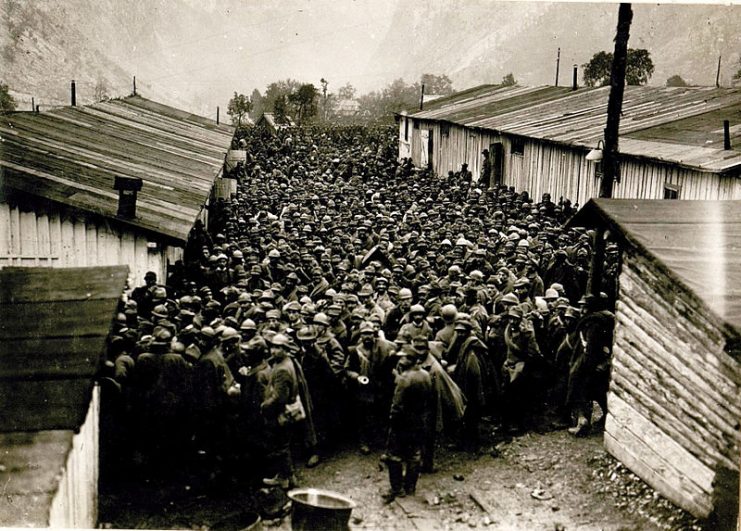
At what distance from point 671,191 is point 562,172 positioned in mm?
5538

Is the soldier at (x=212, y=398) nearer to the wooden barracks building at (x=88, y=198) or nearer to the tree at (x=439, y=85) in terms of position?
the wooden barracks building at (x=88, y=198)

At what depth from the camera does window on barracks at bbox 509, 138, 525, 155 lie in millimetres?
23984

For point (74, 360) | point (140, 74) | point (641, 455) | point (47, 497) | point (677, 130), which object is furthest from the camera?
point (140, 74)

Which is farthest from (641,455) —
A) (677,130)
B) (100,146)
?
(100,146)

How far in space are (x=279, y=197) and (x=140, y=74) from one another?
377 feet

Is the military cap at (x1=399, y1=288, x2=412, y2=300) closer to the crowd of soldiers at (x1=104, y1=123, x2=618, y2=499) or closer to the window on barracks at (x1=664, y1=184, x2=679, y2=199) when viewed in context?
the crowd of soldiers at (x1=104, y1=123, x2=618, y2=499)

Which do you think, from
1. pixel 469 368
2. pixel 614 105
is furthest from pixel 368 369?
pixel 614 105

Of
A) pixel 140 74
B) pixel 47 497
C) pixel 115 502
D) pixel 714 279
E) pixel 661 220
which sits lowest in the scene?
pixel 115 502

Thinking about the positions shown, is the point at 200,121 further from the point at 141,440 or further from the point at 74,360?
the point at 74,360

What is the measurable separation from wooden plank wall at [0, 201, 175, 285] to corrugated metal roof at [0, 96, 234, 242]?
0.33 m

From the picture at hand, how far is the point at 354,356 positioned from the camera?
8.90m

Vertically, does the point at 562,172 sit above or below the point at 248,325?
above

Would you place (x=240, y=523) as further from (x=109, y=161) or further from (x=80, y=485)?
(x=109, y=161)

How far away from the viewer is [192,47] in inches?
5349
